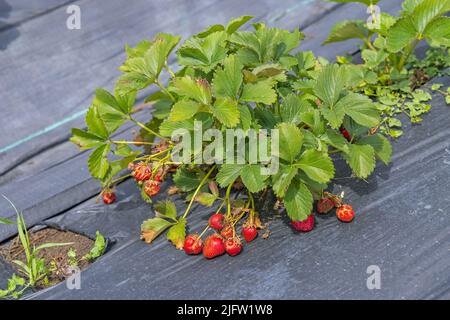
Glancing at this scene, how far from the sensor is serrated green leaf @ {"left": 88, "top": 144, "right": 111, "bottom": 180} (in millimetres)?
1942

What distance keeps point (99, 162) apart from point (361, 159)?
0.76m

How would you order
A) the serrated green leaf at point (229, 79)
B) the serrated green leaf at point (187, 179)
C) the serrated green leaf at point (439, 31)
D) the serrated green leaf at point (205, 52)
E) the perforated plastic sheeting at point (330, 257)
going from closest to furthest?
the perforated plastic sheeting at point (330, 257) < the serrated green leaf at point (229, 79) < the serrated green leaf at point (205, 52) < the serrated green leaf at point (187, 179) < the serrated green leaf at point (439, 31)

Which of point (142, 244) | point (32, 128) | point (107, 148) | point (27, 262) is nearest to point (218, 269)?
point (142, 244)

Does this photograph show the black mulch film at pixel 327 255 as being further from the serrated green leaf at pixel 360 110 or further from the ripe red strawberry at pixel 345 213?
the serrated green leaf at pixel 360 110

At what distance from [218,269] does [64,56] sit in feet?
5.05

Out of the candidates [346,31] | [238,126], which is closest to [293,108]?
[238,126]

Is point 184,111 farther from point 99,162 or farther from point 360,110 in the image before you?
point 360,110

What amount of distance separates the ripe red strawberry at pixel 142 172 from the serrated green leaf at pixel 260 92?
1.21 feet

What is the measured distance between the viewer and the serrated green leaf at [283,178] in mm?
1727

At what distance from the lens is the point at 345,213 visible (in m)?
1.88

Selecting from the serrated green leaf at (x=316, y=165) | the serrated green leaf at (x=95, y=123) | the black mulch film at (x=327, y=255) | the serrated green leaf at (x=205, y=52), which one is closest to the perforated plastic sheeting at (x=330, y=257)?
the black mulch film at (x=327, y=255)

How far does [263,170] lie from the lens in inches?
70.6
